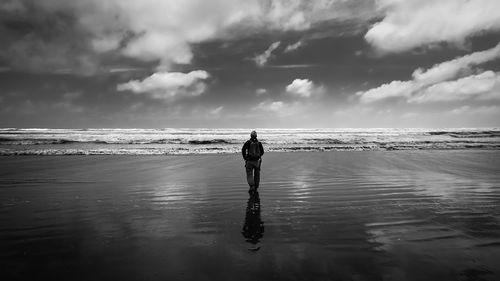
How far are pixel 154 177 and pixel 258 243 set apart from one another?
35.0 ft

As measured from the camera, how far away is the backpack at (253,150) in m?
11.8

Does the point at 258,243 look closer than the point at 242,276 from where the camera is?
No

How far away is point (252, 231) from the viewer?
666cm

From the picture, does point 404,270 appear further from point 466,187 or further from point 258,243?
point 466,187

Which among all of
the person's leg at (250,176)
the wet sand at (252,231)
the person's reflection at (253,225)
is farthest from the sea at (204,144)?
the person's reflection at (253,225)

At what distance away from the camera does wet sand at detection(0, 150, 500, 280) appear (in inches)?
186

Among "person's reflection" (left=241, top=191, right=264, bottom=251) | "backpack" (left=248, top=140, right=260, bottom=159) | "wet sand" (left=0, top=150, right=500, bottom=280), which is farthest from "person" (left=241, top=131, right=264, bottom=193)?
"person's reflection" (left=241, top=191, right=264, bottom=251)

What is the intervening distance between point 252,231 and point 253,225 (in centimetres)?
46

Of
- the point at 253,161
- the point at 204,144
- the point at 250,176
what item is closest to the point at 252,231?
the point at 250,176

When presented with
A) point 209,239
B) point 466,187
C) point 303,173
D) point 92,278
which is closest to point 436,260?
point 209,239

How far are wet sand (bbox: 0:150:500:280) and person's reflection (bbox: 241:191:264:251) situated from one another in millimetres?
24

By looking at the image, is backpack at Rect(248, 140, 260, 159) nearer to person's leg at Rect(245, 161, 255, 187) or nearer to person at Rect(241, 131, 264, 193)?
person at Rect(241, 131, 264, 193)

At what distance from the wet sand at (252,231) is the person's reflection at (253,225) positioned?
24 mm

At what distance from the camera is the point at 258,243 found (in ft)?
19.3
